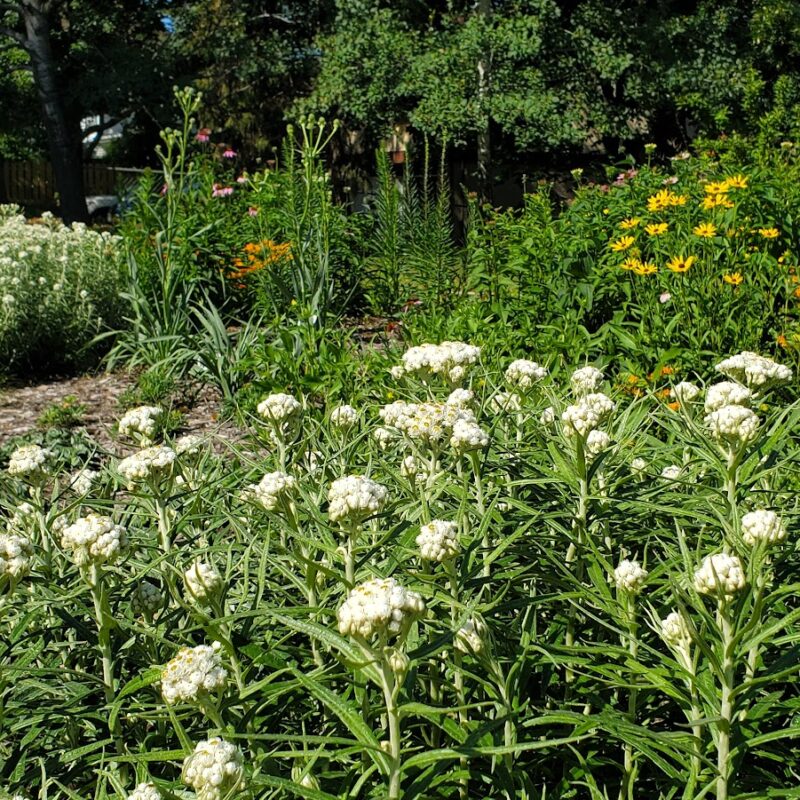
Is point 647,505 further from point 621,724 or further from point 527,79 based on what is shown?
point 527,79

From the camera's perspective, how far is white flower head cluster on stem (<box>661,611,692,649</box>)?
5.02 ft

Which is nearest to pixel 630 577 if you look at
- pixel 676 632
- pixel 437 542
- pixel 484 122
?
pixel 676 632

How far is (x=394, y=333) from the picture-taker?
6.59 meters

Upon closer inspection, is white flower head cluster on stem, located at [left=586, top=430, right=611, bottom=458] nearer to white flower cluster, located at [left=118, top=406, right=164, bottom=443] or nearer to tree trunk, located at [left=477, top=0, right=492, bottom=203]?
white flower cluster, located at [left=118, top=406, right=164, bottom=443]

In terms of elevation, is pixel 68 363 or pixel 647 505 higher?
pixel 647 505

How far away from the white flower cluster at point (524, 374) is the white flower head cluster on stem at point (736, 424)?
81 centimetres

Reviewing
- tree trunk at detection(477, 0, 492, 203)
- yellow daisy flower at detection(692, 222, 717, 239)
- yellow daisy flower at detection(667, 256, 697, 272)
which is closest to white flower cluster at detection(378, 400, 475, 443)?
yellow daisy flower at detection(667, 256, 697, 272)

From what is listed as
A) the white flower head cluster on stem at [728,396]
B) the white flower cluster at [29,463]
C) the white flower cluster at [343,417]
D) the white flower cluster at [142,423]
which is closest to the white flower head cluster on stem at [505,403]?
the white flower cluster at [343,417]

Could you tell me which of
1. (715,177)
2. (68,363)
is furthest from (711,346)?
(68,363)

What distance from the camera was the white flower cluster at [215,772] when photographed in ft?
4.01

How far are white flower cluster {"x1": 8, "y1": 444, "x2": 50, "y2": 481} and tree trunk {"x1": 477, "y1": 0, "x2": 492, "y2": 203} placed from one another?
12966 mm

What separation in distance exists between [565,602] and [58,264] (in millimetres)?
6869

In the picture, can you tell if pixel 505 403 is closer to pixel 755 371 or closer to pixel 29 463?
pixel 755 371

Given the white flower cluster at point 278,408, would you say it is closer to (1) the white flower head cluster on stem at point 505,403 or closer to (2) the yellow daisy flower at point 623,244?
(1) the white flower head cluster on stem at point 505,403
